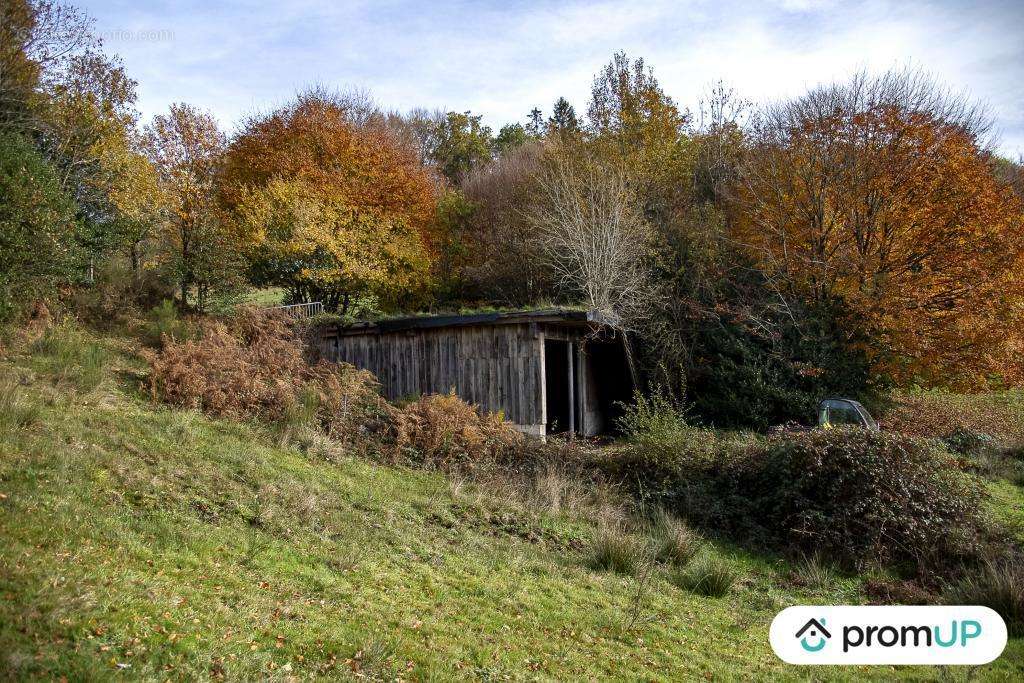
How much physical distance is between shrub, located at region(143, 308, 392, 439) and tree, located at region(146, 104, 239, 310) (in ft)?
15.8

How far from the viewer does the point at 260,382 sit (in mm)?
13250

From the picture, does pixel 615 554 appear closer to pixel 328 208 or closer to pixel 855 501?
pixel 855 501

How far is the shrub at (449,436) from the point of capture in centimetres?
1290

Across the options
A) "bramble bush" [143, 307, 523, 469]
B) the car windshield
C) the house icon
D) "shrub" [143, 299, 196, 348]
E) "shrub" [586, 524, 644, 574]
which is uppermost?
"shrub" [143, 299, 196, 348]

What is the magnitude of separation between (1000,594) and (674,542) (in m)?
3.68

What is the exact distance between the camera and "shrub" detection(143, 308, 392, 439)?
12.4 m

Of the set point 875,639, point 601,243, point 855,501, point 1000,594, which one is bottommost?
point 1000,594

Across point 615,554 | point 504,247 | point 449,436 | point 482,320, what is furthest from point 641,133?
point 615,554

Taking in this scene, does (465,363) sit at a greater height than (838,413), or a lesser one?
greater

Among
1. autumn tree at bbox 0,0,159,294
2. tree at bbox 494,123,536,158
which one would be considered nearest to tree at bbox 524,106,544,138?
tree at bbox 494,123,536,158

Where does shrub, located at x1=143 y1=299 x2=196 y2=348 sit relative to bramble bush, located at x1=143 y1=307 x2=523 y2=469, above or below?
above

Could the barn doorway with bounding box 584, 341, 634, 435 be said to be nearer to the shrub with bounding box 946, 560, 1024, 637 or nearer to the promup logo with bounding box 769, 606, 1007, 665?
the shrub with bounding box 946, 560, 1024, 637

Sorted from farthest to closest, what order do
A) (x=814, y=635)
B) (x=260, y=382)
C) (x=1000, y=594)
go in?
1. (x=260, y=382)
2. (x=1000, y=594)
3. (x=814, y=635)

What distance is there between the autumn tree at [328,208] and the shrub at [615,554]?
15330 mm
